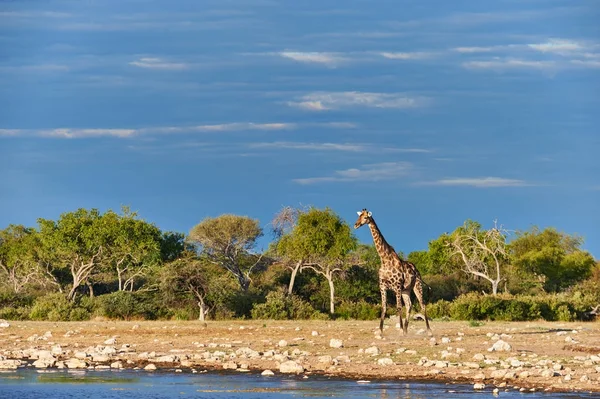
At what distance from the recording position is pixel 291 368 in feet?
73.9

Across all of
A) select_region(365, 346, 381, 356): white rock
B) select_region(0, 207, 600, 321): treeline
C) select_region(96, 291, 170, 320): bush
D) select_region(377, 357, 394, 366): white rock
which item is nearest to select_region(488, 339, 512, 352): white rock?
select_region(365, 346, 381, 356): white rock

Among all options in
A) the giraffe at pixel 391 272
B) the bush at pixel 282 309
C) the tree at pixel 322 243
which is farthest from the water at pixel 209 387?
the tree at pixel 322 243

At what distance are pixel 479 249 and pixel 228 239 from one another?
14.4 metres

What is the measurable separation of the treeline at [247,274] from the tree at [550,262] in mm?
121

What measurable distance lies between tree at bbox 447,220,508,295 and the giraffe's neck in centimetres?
2889

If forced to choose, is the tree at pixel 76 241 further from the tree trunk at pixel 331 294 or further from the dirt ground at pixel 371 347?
the dirt ground at pixel 371 347

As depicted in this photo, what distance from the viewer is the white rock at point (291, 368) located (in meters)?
22.4

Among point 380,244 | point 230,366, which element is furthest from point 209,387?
point 380,244

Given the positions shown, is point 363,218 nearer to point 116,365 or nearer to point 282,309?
point 116,365

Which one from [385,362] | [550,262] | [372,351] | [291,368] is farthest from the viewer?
[550,262]

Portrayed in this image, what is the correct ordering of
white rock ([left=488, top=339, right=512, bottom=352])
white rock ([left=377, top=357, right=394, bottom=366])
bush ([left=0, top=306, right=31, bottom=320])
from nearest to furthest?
white rock ([left=377, top=357, right=394, bottom=366]) < white rock ([left=488, top=339, right=512, bottom=352]) < bush ([left=0, top=306, right=31, bottom=320])

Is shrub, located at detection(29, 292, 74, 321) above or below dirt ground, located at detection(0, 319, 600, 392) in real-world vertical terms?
above

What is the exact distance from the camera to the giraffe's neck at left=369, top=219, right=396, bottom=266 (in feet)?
93.9

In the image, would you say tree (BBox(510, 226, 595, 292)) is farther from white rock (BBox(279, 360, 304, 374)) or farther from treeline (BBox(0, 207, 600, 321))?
white rock (BBox(279, 360, 304, 374))
